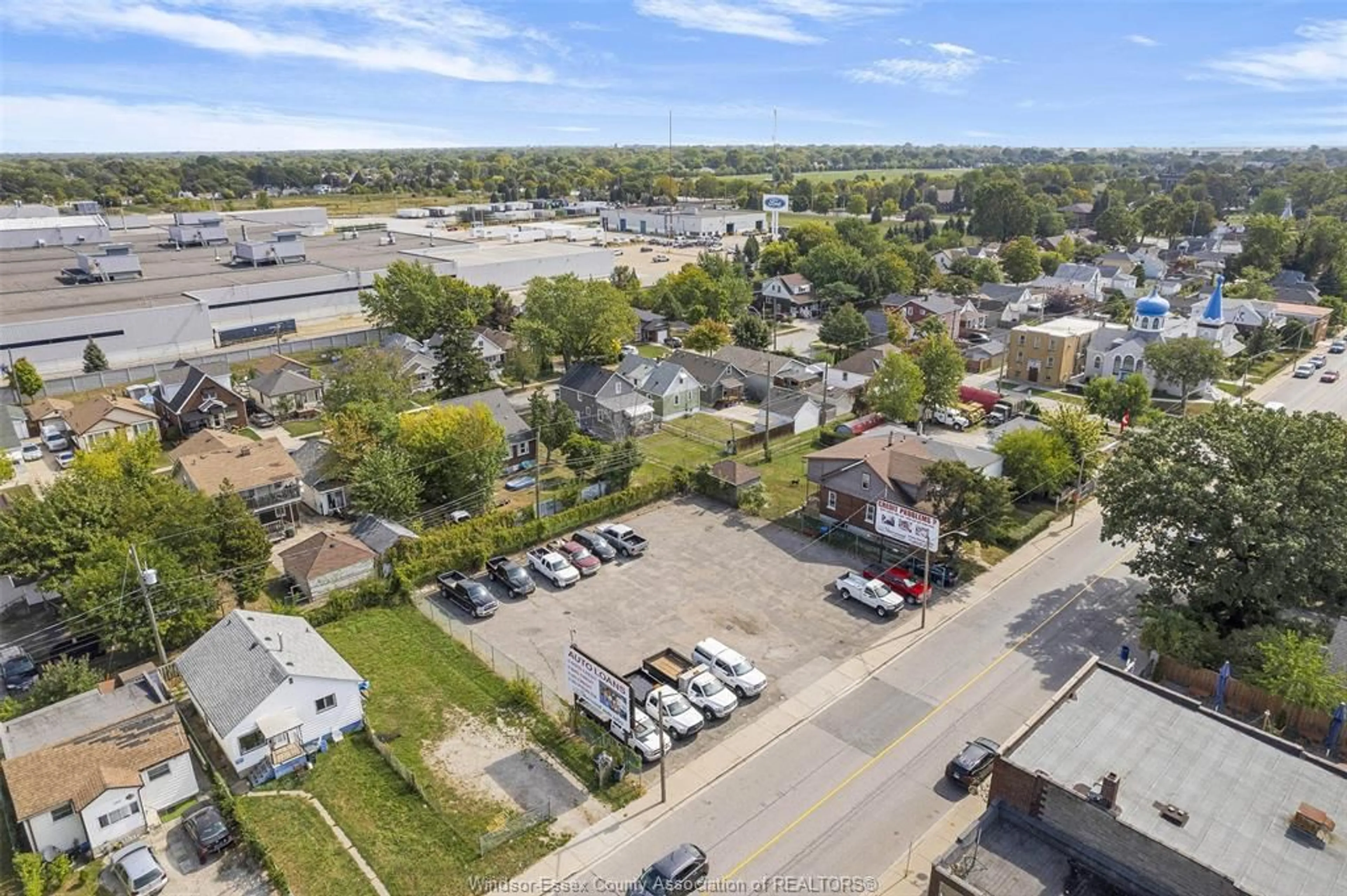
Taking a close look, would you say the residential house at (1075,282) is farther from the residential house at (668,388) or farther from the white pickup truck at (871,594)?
the white pickup truck at (871,594)

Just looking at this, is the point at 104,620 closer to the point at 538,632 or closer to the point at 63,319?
the point at 538,632

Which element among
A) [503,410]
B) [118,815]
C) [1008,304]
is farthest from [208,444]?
[1008,304]

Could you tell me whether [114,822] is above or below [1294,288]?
below

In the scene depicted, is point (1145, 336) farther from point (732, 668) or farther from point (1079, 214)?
point (1079, 214)

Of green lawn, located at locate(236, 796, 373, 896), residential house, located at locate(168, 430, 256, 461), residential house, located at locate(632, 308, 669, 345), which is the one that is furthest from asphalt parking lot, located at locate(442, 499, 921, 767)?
residential house, located at locate(632, 308, 669, 345)

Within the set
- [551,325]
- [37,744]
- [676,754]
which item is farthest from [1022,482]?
[37,744]

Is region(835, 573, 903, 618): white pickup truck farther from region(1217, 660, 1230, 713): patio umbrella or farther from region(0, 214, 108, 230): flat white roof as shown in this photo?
region(0, 214, 108, 230): flat white roof
